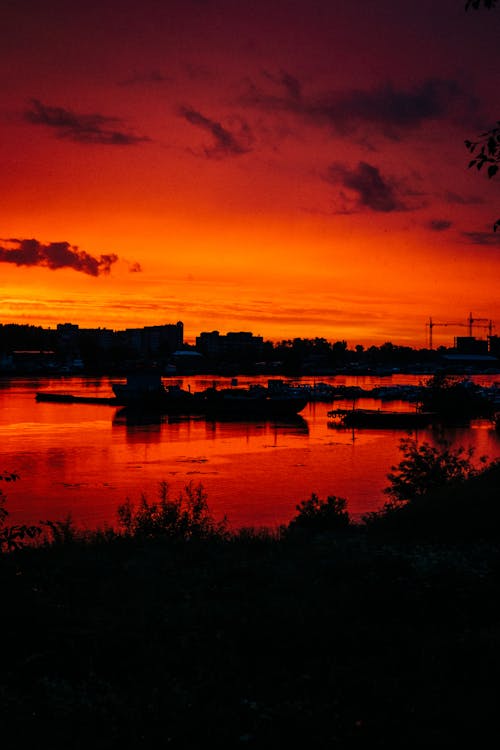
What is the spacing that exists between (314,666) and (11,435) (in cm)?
6856

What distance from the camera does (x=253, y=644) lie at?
10.3 m

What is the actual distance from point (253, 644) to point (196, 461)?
1849 inches

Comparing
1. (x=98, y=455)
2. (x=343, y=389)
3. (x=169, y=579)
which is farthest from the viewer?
(x=343, y=389)

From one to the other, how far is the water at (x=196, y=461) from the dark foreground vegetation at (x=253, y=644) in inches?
550

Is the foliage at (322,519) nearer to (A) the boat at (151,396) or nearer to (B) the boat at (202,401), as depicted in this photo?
(B) the boat at (202,401)

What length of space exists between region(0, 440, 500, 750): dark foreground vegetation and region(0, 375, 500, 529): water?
14.0 metres

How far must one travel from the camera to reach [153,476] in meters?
49.2

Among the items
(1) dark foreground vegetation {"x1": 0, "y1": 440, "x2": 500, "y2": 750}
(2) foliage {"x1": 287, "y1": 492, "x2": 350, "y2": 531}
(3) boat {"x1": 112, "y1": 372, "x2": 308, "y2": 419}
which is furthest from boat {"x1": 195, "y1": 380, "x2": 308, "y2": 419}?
(1) dark foreground vegetation {"x1": 0, "y1": 440, "x2": 500, "y2": 750}

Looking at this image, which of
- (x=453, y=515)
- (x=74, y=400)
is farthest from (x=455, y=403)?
(x=453, y=515)

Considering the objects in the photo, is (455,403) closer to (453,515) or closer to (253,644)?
(453,515)

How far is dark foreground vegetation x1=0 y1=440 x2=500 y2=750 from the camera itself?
787cm

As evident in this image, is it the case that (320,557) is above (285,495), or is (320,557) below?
above

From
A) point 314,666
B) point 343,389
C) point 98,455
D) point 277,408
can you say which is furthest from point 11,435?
point 343,389

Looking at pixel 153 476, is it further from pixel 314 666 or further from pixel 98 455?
pixel 314 666
